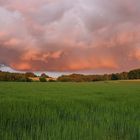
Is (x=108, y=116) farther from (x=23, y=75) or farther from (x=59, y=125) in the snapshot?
(x=23, y=75)

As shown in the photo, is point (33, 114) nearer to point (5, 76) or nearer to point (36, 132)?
point (36, 132)

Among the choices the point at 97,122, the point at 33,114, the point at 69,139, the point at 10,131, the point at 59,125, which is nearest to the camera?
the point at 69,139

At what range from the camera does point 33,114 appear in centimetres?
860

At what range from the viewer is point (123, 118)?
8.86 m

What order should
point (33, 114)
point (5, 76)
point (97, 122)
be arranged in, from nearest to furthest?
1. point (97, 122)
2. point (33, 114)
3. point (5, 76)

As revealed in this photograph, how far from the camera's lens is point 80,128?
6977 mm

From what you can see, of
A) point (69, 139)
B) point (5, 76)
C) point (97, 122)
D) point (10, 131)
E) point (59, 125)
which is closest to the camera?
point (69, 139)

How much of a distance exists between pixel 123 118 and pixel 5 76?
2383 inches

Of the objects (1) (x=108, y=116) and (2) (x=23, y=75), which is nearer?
(1) (x=108, y=116)

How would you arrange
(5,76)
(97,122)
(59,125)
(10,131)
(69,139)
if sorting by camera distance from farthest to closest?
(5,76)
(97,122)
(59,125)
(10,131)
(69,139)

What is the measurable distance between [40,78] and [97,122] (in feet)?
201

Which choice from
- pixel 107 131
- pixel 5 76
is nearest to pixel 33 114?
pixel 107 131

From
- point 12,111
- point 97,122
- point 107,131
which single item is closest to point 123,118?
point 97,122

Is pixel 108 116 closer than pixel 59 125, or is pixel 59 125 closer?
pixel 59 125
